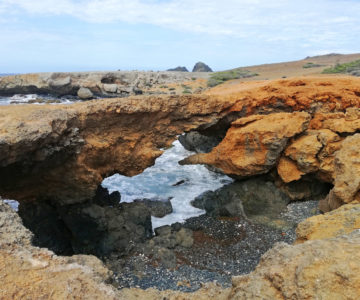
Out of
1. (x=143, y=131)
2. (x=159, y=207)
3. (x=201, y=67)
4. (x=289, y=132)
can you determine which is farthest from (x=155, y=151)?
(x=201, y=67)

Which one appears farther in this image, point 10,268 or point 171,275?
point 171,275

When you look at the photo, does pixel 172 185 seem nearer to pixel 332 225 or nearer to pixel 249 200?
pixel 249 200

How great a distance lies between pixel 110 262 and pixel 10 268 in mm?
7506

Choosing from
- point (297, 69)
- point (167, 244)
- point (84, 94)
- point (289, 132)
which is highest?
point (297, 69)

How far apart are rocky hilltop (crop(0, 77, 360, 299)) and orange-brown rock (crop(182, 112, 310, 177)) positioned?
42 millimetres

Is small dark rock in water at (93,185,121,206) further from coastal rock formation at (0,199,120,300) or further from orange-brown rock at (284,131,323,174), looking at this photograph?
coastal rock formation at (0,199,120,300)

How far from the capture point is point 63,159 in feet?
34.5

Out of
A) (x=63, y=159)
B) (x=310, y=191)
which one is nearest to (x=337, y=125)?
(x=310, y=191)

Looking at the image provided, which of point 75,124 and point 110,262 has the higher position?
point 75,124

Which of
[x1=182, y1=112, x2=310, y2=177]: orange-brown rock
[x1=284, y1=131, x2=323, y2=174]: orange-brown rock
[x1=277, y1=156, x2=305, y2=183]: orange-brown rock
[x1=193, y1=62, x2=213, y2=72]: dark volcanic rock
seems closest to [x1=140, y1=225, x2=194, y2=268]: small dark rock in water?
[x1=182, y1=112, x2=310, y2=177]: orange-brown rock

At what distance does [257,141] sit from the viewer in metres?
13.3

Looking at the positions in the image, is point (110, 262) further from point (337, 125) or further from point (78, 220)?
point (337, 125)

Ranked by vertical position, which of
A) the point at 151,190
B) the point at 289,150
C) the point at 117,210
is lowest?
the point at 151,190

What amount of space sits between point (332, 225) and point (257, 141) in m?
6.73
